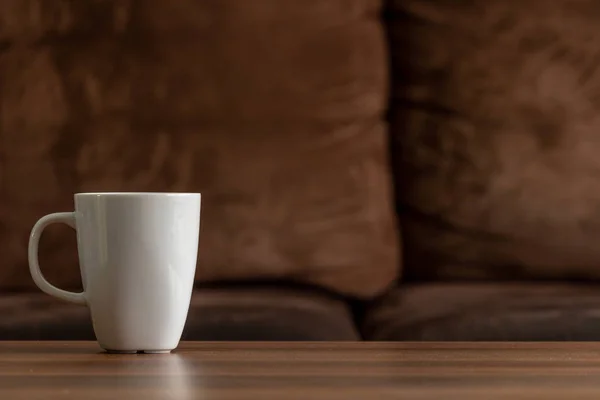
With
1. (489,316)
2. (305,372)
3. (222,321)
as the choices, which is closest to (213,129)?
(222,321)

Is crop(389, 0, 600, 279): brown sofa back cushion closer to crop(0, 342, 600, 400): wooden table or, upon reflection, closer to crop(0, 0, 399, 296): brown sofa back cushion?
crop(0, 0, 399, 296): brown sofa back cushion

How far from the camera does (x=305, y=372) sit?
53 centimetres

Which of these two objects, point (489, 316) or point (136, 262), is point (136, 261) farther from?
point (489, 316)

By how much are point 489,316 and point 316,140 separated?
38 centimetres

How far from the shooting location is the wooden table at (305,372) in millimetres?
456

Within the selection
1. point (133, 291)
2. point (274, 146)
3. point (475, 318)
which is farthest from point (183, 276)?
point (274, 146)

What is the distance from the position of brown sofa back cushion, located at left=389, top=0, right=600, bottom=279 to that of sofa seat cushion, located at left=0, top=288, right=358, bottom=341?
0.29 meters

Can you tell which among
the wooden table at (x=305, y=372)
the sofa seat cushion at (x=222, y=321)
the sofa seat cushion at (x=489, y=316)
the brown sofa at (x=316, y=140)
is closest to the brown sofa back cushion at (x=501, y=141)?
the brown sofa at (x=316, y=140)

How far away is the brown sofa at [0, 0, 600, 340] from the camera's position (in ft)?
4.33

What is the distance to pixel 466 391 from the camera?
46 cm

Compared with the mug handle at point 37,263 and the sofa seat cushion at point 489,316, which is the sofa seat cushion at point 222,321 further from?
the mug handle at point 37,263

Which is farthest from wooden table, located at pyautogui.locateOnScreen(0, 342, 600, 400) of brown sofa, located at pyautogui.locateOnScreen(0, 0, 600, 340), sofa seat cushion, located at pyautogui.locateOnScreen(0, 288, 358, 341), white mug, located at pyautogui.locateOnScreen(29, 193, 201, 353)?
brown sofa, located at pyautogui.locateOnScreen(0, 0, 600, 340)

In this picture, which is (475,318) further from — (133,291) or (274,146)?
(133,291)

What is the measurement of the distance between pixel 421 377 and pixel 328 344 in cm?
21
